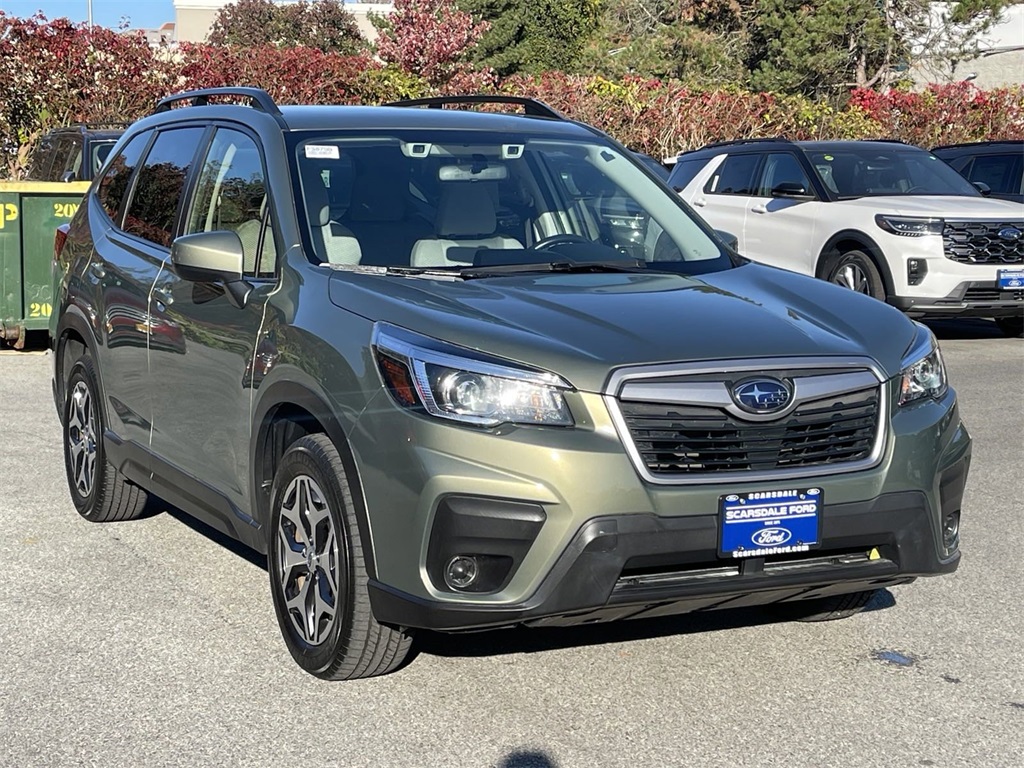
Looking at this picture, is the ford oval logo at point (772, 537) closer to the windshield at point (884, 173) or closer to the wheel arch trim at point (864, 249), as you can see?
the wheel arch trim at point (864, 249)

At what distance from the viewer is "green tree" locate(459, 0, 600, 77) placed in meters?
56.2

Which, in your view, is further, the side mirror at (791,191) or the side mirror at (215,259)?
the side mirror at (791,191)

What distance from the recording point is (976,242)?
12.7 metres

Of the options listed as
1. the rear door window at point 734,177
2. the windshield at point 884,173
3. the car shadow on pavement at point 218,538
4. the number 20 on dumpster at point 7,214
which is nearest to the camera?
the car shadow on pavement at point 218,538

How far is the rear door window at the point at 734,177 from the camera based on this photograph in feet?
48.8

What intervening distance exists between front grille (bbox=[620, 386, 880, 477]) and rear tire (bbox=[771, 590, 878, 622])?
1.07 m

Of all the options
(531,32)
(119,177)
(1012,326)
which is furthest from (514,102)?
(531,32)

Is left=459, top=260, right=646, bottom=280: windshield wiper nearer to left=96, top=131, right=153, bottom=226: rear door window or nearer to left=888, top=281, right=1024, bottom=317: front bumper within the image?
left=96, top=131, right=153, bottom=226: rear door window

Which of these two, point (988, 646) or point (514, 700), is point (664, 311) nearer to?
point (514, 700)

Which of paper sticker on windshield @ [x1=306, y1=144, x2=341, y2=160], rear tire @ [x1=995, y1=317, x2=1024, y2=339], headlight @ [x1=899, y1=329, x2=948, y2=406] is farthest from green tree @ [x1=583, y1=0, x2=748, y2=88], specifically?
headlight @ [x1=899, y1=329, x2=948, y2=406]

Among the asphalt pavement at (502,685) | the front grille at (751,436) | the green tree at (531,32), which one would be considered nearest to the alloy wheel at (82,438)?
the asphalt pavement at (502,685)

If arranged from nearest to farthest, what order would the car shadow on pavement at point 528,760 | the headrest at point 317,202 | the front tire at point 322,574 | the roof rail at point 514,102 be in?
the car shadow on pavement at point 528,760, the front tire at point 322,574, the headrest at point 317,202, the roof rail at point 514,102

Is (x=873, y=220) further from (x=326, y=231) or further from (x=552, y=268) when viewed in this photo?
(x=326, y=231)

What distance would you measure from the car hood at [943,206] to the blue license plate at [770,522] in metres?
9.26
